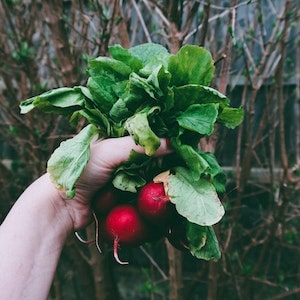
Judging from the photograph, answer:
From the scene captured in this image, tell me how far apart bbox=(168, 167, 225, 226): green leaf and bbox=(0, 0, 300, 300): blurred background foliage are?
1230 millimetres

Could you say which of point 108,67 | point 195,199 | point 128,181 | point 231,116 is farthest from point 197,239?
point 108,67

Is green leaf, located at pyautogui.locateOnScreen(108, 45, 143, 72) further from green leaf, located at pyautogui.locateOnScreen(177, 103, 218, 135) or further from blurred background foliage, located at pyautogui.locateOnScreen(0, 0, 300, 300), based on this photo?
blurred background foliage, located at pyautogui.locateOnScreen(0, 0, 300, 300)

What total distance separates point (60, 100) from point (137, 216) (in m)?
0.41

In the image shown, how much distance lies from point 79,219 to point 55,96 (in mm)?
381

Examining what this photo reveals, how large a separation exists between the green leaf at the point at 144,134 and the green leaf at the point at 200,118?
0.33 feet

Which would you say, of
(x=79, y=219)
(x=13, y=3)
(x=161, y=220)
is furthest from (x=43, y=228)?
(x=13, y=3)

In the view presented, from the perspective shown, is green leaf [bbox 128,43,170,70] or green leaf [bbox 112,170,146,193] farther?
green leaf [bbox 128,43,170,70]

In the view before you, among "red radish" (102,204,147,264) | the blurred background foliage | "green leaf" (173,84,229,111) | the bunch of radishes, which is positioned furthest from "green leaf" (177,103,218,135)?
the blurred background foliage

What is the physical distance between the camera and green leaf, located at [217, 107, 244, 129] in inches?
58.9

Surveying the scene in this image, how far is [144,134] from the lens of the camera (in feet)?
4.28

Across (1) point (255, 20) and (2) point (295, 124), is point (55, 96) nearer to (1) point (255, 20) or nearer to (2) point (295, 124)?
(1) point (255, 20)

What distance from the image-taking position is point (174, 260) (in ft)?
8.73

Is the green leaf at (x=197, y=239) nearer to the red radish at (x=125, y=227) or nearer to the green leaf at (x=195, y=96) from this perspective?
the red radish at (x=125, y=227)

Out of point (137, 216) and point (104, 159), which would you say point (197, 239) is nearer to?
point (137, 216)
